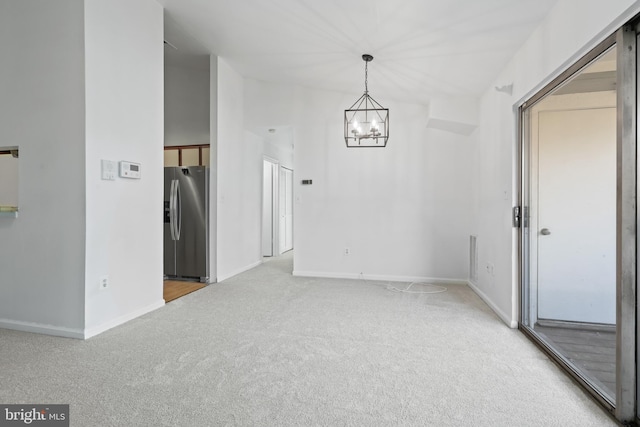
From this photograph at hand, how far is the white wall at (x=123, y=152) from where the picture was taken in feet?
8.88

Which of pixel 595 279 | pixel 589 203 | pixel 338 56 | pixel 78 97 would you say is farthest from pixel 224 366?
pixel 338 56

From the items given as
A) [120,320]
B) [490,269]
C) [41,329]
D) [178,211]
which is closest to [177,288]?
[178,211]

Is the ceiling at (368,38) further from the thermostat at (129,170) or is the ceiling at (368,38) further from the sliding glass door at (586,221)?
the thermostat at (129,170)

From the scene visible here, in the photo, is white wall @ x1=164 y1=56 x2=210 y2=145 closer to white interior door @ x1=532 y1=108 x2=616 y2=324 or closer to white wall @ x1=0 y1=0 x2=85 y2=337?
white wall @ x1=0 y1=0 x2=85 y2=337

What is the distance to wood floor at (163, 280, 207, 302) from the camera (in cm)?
395

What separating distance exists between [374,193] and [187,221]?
2.87m

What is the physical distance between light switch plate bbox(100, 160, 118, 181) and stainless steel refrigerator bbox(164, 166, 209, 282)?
1.76 meters

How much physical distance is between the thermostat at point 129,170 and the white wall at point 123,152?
0.19 feet

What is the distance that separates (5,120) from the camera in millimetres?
2838

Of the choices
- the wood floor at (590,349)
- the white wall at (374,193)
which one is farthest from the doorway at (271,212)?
the wood floor at (590,349)

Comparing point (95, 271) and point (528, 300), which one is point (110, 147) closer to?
point (95, 271)

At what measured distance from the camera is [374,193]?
4.94 meters

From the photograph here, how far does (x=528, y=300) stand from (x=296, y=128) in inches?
152

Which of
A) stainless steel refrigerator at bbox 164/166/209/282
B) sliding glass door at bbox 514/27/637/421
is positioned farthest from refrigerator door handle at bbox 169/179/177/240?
sliding glass door at bbox 514/27/637/421
